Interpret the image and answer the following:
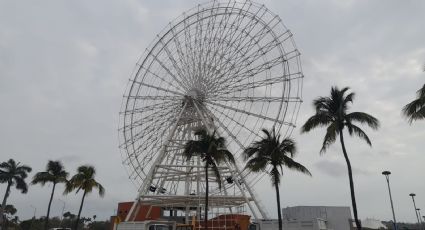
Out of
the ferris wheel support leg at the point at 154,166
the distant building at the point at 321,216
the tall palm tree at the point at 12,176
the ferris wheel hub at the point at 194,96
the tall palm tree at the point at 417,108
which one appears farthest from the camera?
the tall palm tree at the point at 12,176

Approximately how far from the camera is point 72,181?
173ft

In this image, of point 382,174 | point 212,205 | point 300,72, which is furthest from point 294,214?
point 300,72

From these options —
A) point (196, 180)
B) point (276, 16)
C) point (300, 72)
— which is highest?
point (276, 16)

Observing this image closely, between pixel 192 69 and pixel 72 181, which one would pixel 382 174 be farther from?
pixel 72 181

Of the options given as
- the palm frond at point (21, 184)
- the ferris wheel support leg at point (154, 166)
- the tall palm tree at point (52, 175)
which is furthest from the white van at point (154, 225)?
the palm frond at point (21, 184)

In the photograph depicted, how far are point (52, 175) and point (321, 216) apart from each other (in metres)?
42.3

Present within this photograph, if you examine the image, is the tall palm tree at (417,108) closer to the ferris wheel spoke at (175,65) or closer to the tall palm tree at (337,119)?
the tall palm tree at (337,119)

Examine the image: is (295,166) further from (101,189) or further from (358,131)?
(101,189)

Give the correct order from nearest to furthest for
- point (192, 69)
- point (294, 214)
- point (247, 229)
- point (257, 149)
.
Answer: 1. point (257, 149)
2. point (247, 229)
3. point (192, 69)
4. point (294, 214)

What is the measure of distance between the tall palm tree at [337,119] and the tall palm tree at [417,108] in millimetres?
5986

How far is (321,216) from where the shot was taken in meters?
60.5

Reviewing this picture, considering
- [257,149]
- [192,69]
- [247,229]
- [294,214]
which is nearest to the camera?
[257,149]

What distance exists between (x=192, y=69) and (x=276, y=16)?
40.0 feet

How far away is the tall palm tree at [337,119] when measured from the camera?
93.3ft
